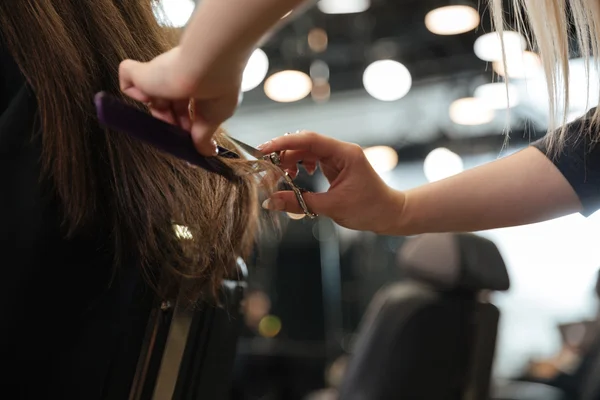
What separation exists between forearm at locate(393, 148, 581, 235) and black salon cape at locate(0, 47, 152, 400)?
414 mm

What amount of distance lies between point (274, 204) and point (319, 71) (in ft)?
14.9

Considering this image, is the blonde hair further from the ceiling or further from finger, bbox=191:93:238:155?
the ceiling

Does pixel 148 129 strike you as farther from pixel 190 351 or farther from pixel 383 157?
pixel 383 157

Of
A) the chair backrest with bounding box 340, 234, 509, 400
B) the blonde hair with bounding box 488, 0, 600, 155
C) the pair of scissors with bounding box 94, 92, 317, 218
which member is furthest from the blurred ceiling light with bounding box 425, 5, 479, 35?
the pair of scissors with bounding box 94, 92, 317, 218

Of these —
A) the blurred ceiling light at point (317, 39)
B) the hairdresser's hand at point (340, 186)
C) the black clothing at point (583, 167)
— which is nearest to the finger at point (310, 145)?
the hairdresser's hand at point (340, 186)

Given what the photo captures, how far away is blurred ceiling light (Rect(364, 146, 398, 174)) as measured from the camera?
5281mm

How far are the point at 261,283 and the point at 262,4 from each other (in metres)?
4.82

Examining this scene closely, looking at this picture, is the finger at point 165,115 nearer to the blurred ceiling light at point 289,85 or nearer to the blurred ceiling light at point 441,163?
the blurred ceiling light at point 441,163

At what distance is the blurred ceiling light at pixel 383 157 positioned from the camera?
17.3 ft

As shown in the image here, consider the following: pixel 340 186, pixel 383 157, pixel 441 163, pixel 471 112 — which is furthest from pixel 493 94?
pixel 340 186

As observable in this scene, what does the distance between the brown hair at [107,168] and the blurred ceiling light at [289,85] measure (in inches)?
176

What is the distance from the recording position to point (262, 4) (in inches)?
20.2

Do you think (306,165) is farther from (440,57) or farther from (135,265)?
(440,57)

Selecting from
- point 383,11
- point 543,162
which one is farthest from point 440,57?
point 543,162
